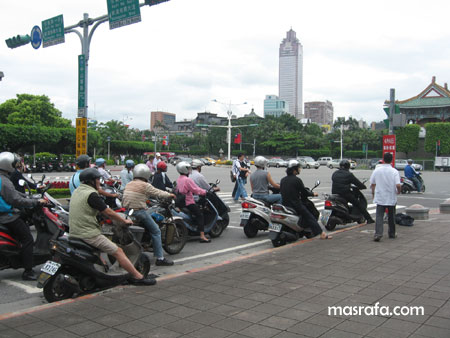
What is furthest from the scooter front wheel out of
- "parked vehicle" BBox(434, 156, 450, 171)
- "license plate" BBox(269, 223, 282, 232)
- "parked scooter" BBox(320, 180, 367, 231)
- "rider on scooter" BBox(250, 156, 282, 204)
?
"parked vehicle" BBox(434, 156, 450, 171)

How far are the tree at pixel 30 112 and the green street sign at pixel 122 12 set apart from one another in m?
43.9

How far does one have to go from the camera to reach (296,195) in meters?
8.02

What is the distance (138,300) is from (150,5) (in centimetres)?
818

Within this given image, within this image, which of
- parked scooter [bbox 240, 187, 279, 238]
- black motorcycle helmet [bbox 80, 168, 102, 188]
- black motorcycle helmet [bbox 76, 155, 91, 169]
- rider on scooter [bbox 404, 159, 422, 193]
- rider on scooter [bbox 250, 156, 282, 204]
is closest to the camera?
black motorcycle helmet [bbox 80, 168, 102, 188]

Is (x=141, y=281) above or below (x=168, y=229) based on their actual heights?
below

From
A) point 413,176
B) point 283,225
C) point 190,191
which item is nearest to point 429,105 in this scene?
point 413,176

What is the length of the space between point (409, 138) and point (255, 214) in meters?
59.7

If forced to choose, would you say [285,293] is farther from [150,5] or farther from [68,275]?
[150,5]

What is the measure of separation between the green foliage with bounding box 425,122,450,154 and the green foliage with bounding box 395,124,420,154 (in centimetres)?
164

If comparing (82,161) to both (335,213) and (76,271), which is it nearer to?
(76,271)

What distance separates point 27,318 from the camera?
3984 millimetres

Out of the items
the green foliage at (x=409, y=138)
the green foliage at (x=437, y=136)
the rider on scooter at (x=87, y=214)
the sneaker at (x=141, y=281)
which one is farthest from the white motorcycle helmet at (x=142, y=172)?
the green foliage at (x=409, y=138)

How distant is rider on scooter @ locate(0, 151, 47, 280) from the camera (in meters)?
5.66

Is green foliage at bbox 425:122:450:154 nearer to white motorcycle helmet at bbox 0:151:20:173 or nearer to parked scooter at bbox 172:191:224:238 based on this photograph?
parked scooter at bbox 172:191:224:238
